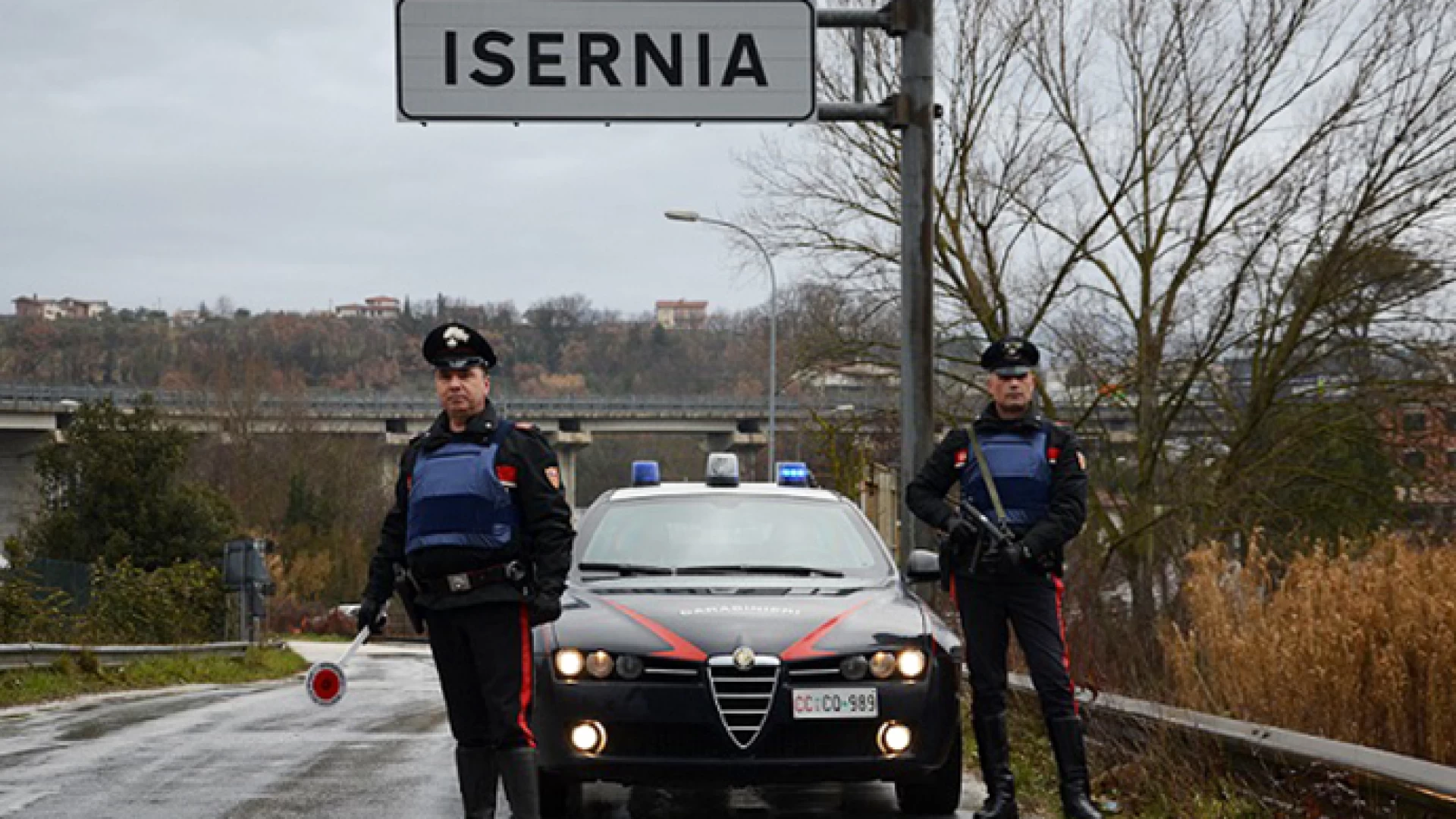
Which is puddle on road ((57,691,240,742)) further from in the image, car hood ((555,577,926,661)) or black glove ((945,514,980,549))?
black glove ((945,514,980,549))

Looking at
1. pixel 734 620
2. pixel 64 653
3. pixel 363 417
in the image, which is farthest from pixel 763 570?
pixel 363 417

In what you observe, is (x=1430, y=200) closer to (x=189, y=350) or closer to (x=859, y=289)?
(x=859, y=289)

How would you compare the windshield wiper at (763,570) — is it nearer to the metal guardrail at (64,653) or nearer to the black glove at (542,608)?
the black glove at (542,608)

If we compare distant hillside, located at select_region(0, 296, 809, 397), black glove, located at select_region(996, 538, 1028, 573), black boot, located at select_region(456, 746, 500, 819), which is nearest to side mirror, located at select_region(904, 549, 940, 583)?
black glove, located at select_region(996, 538, 1028, 573)

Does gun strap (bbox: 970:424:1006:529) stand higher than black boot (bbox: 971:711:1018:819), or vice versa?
gun strap (bbox: 970:424:1006:529)

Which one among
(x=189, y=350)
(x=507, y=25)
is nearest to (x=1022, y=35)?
(x=507, y=25)

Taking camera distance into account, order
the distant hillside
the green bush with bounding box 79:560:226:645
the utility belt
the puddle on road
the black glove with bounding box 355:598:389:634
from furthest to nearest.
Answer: the distant hillside < the green bush with bounding box 79:560:226:645 < the puddle on road < the black glove with bounding box 355:598:389:634 < the utility belt

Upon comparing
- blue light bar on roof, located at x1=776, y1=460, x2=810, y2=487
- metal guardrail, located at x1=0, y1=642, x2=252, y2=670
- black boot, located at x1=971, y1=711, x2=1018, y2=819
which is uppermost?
blue light bar on roof, located at x1=776, y1=460, x2=810, y2=487

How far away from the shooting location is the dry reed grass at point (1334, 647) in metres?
6.45

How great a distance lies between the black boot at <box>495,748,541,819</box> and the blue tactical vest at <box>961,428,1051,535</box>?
2223mm

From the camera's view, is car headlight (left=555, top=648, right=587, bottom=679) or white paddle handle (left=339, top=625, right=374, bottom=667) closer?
white paddle handle (left=339, top=625, right=374, bottom=667)

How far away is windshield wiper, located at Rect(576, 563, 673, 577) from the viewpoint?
798 centimetres

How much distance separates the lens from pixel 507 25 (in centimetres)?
1036

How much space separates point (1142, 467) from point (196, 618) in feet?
55.2
